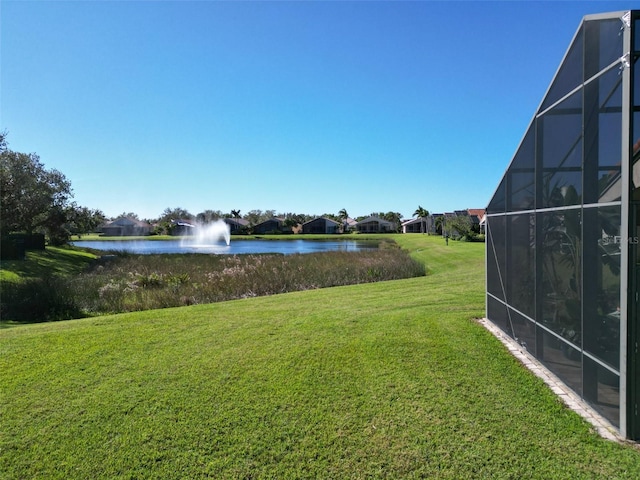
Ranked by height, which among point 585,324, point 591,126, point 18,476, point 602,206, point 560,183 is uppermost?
point 591,126

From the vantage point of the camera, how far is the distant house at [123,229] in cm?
9412

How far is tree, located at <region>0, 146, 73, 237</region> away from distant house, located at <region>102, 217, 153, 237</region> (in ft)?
233

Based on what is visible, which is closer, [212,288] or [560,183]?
[560,183]

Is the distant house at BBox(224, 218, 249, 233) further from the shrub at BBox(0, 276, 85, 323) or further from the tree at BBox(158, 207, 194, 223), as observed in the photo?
the shrub at BBox(0, 276, 85, 323)

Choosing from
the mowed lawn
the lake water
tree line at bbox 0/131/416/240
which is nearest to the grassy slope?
tree line at bbox 0/131/416/240

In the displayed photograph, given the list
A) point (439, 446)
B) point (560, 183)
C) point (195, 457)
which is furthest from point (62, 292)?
point (560, 183)

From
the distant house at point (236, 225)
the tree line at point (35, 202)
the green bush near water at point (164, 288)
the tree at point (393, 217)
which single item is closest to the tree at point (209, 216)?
the distant house at point (236, 225)

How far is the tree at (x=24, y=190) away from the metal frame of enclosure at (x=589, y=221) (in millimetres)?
25093

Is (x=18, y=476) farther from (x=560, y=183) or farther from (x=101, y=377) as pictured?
(x=560, y=183)

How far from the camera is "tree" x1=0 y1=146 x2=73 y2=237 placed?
2114 centimetres

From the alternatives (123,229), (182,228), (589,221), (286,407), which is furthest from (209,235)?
(589,221)

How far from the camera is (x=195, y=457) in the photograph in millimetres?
3225

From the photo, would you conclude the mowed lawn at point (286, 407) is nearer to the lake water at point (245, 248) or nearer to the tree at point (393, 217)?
the lake water at point (245, 248)

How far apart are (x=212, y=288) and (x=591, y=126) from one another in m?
10.7
